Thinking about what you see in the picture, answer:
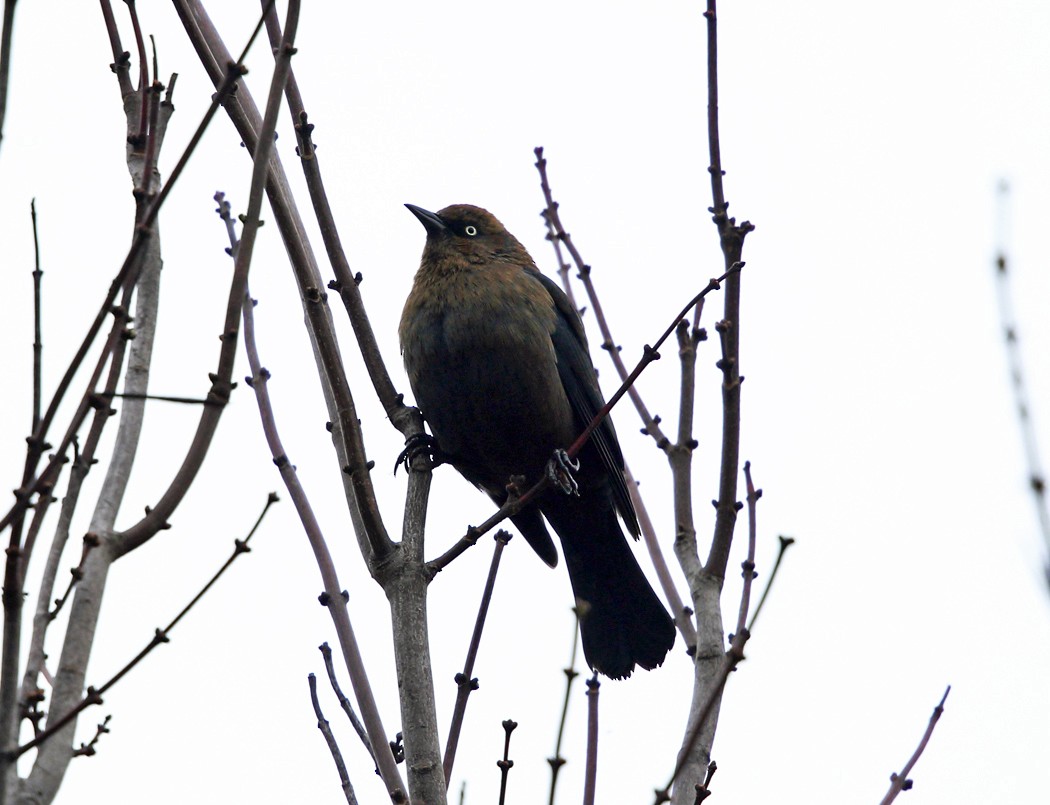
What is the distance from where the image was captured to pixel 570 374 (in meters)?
5.46

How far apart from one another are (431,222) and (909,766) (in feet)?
11.7

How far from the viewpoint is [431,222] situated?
581 cm

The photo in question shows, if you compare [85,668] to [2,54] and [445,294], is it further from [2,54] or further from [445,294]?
[445,294]

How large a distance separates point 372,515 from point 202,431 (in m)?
0.83

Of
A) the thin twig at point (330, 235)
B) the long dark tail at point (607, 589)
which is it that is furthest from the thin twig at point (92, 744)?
the long dark tail at point (607, 589)

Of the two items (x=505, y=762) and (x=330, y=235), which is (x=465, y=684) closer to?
(x=505, y=762)

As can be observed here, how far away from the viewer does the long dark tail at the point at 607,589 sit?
17.9ft

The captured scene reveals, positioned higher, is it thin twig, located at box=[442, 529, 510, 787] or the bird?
the bird

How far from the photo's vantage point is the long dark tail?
17.9 ft

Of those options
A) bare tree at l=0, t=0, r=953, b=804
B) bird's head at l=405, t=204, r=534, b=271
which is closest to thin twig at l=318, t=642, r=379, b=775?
bare tree at l=0, t=0, r=953, b=804

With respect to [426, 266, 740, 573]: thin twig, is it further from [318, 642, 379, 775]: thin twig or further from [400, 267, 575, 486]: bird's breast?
[400, 267, 575, 486]: bird's breast

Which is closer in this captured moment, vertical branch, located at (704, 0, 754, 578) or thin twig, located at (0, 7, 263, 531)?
thin twig, located at (0, 7, 263, 531)

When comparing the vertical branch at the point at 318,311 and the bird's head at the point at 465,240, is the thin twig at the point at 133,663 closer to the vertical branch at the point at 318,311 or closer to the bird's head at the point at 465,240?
the vertical branch at the point at 318,311

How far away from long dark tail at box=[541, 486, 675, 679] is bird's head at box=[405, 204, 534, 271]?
1.16m
